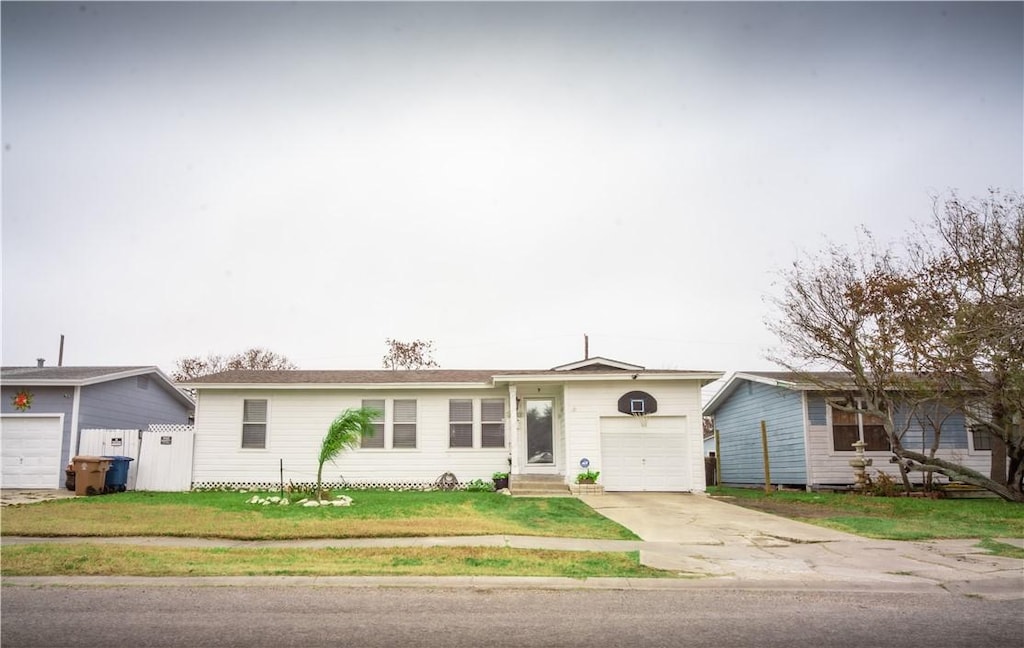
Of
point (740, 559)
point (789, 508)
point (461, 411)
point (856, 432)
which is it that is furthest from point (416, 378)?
point (856, 432)

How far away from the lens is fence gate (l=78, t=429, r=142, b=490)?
2012 cm

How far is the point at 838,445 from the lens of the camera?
22.0m

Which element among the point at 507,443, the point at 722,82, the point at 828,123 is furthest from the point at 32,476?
the point at 828,123

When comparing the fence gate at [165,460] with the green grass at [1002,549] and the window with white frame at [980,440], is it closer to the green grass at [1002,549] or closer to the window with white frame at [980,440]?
the green grass at [1002,549]

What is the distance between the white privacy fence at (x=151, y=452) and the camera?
20188 millimetres

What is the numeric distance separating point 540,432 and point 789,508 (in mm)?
7454

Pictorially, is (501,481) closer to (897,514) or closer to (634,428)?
(634,428)

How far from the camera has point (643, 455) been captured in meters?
20.2

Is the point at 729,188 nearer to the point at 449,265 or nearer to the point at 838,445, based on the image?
the point at 838,445

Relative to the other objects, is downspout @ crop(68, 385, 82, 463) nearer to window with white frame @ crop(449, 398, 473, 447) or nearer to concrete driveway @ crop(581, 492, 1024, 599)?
window with white frame @ crop(449, 398, 473, 447)

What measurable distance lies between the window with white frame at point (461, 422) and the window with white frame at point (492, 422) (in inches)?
14.1

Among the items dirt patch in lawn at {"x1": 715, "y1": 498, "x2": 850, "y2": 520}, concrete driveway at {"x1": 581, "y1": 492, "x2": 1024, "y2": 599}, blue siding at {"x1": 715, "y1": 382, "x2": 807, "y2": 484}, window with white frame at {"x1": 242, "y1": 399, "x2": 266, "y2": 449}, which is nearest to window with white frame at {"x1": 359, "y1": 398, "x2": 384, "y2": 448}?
window with white frame at {"x1": 242, "y1": 399, "x2": 266, "y2": 449}

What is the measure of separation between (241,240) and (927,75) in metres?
19.2

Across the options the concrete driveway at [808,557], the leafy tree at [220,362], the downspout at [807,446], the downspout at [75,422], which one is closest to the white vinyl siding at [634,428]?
the downspout at [807,446]
